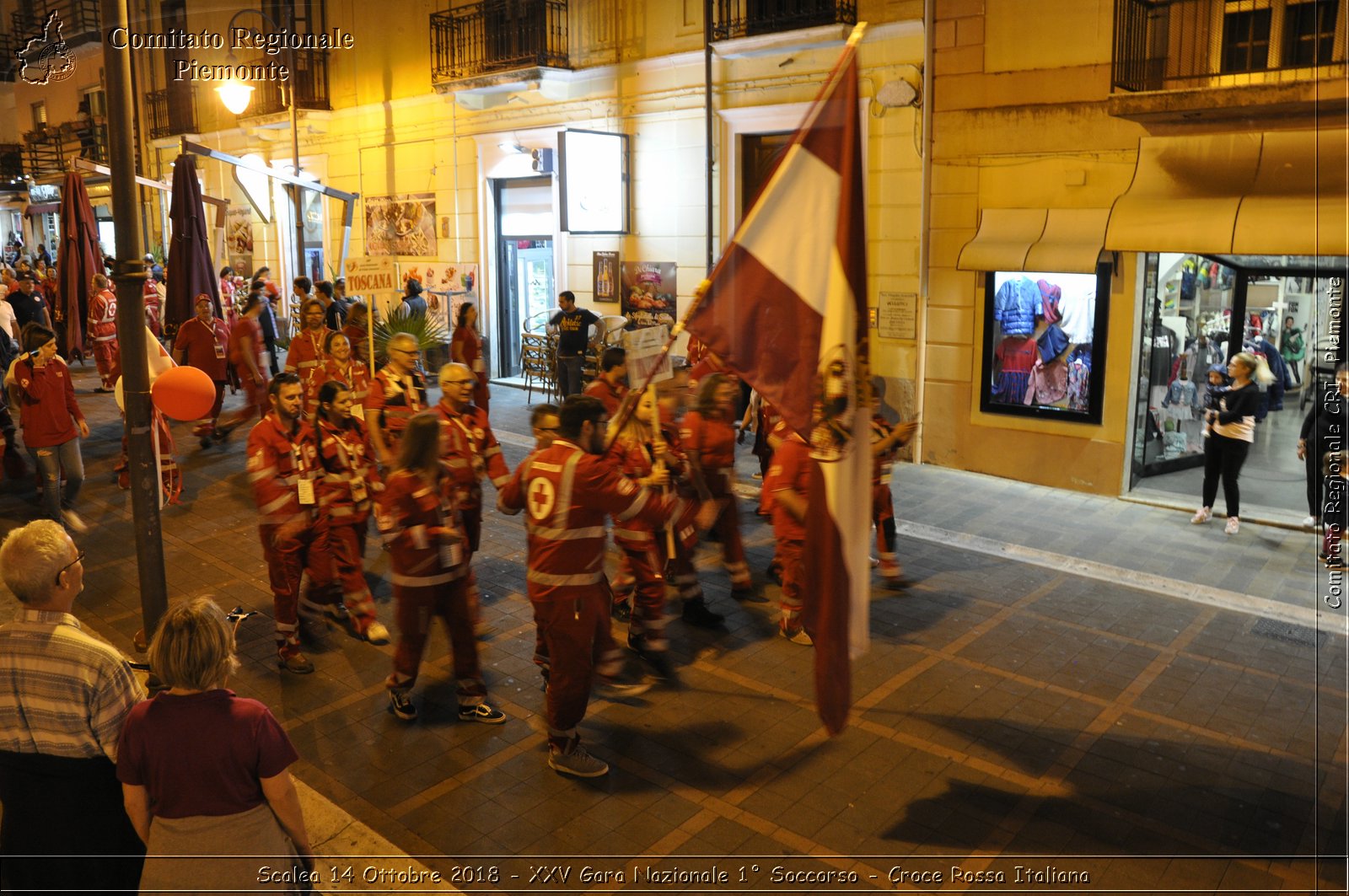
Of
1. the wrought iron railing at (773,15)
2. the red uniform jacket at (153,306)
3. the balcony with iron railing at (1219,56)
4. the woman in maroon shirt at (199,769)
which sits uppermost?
the wrought iron railing at (773,15)

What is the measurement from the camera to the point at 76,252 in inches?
637

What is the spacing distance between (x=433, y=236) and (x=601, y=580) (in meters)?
16.8

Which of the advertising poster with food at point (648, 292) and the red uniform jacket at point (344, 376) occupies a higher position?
the advertising poster with food at point (648, 292)

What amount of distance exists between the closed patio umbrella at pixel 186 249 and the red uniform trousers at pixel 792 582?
9.79 m

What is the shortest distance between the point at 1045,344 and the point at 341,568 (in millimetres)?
8576

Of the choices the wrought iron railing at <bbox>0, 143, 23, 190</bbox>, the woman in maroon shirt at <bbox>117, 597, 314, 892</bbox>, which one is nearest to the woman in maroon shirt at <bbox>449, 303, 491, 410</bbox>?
the woman in maroon shirt at <bbox>117, 597, 314, 892</bbox>

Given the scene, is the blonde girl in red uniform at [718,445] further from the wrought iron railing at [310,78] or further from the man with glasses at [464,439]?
the wrought iron railing at [310,78]

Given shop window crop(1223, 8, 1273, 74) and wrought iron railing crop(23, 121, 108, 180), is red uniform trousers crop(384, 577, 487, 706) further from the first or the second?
wrought iron railing crop(23, 121, 108, 180)

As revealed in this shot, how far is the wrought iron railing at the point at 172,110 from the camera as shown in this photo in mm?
29641

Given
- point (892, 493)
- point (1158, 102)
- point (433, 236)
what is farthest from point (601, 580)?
point (433, 236)

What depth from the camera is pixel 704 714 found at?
6531 millimetres

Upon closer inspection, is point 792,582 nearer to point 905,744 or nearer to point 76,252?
point 905,744

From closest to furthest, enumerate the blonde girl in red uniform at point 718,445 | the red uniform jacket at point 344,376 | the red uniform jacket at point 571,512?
the red uniform jacket at point 571,512 < the blonde girl in red uniform at point 718,445 < the red uniform jacket at point 344,376

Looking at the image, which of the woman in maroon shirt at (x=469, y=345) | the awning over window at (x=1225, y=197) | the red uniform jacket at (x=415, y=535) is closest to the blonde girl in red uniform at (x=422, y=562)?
the red uniform jacket at (x=415, y=535)
